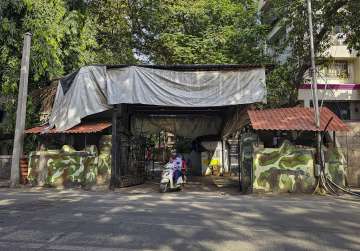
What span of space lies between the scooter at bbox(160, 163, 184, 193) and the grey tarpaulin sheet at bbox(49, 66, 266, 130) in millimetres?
2418

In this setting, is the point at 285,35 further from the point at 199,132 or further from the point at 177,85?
the point at 177,85

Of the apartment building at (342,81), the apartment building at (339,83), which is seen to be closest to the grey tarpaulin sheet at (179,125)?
the apartment building at (339,83)

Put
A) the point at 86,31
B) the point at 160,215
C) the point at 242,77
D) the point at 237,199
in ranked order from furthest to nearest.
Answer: the point at 86,31 → the point at 242,77 → the point at 237,199 → the point at 160,215

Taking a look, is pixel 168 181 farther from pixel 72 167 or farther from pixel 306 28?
pixel 306 28

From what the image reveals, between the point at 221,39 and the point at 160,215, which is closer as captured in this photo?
the point at 160,215

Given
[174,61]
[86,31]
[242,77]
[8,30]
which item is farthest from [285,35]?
[8,30]

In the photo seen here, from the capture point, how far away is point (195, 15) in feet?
76.4

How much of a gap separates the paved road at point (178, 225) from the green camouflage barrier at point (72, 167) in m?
4.14

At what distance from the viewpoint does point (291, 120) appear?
49.6 feet

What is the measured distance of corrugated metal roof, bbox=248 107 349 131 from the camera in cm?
1447

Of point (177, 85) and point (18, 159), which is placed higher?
point (177, 85)

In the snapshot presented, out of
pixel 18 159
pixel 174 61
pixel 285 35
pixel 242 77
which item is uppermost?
pixel 285 35

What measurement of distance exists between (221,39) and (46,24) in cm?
859

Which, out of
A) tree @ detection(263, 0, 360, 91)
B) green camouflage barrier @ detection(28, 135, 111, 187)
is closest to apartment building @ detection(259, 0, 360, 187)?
tree @ detection(263, 0, 360, 91)
